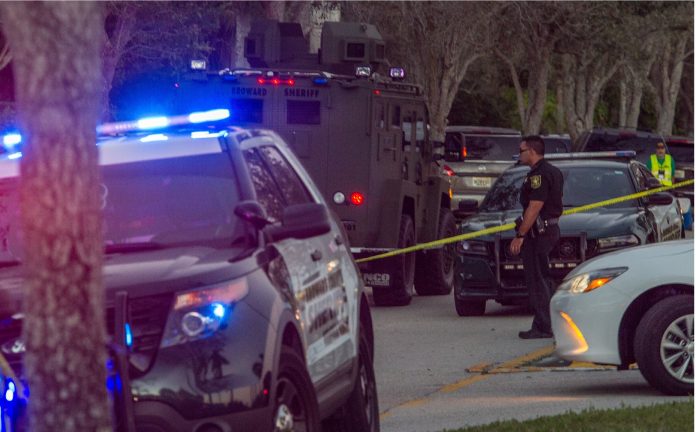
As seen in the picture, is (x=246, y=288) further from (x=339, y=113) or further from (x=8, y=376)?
(x=339, y=113)

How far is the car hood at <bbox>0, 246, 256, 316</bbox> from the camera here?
21.4 feet

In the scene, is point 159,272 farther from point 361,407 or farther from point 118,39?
point 118,39

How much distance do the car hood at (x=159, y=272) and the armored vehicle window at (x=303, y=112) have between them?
11.1m

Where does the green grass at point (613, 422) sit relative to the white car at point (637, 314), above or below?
below

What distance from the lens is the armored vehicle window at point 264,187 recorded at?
794 cm

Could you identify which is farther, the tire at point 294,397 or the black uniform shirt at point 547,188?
the black uniform shirt at point 547,188

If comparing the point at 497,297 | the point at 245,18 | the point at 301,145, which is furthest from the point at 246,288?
the point at 245,18

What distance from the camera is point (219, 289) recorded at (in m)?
6.59

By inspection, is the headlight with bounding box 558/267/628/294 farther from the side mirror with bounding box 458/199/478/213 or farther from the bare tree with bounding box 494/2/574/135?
the bare tree with bounding box 494/2/574/135

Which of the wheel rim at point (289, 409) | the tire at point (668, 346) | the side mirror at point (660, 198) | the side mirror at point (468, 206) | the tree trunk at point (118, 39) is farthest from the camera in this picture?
the tree trunk at point (118, 39)

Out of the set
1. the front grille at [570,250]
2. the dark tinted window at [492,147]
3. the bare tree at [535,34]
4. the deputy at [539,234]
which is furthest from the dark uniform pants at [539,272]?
the bare tree at [535,34]

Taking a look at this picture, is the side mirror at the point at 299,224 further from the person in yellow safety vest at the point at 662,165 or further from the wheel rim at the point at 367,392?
the person in yellow safety vest at the point at 662,165

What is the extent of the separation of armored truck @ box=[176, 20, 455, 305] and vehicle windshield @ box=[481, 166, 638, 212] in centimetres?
118

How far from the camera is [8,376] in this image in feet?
20.8
